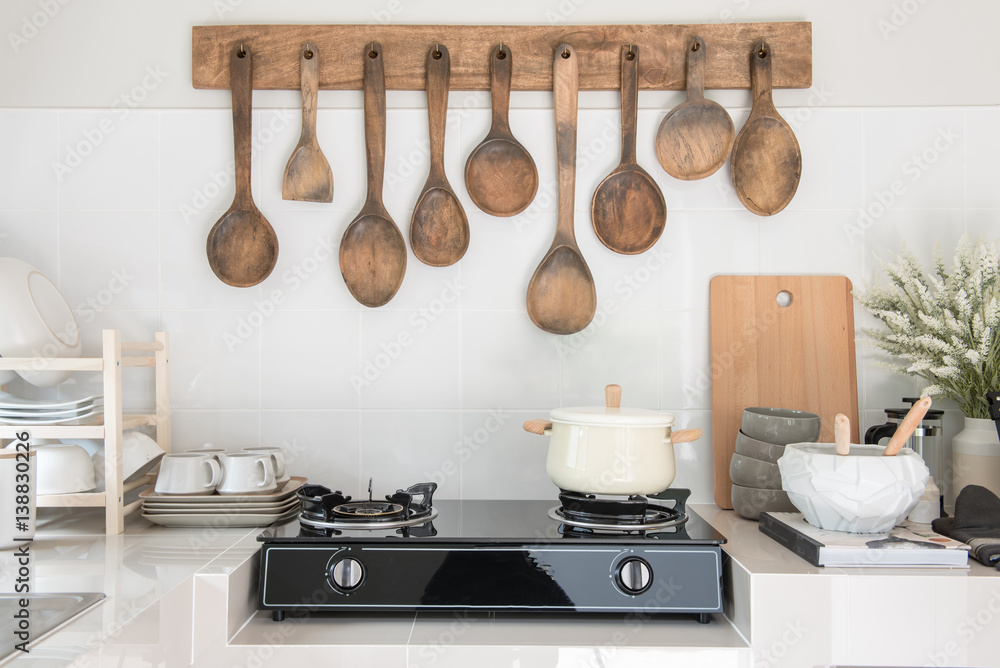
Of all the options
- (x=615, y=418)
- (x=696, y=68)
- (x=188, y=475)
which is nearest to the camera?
(x=615, y=418)

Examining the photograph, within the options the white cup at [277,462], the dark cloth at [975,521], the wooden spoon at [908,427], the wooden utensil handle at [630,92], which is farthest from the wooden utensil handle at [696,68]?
the white cup at [277,462]

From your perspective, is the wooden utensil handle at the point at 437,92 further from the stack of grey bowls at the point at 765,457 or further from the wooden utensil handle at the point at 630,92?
the stack of grey bowls at the point at 765,457

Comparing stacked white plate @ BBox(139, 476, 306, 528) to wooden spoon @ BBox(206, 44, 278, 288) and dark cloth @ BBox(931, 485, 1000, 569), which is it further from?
dark cloth @ BBox(931, 485, 1000, 569)

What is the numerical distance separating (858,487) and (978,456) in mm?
367

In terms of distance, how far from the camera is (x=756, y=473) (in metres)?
1.17

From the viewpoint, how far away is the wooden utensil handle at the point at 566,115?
1326 millimetres

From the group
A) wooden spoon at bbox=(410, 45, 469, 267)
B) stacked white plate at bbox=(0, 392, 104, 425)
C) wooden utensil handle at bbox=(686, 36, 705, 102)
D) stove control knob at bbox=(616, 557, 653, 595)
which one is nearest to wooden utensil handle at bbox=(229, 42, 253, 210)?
wooden spoon at bbox=(410, 45, 469, 267)

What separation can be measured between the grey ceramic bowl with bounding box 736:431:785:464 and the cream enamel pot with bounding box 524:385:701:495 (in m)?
0.19

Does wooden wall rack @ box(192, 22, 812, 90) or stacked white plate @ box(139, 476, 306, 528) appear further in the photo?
wooden wall rack @ box(192, 22, 812, 90)

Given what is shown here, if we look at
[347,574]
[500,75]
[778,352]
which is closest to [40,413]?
[347,574]

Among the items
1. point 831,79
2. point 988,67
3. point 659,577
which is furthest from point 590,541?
point 988,67

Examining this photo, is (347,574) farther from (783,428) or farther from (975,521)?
(975,521)

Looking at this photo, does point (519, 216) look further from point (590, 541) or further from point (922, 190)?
point (922, 190)

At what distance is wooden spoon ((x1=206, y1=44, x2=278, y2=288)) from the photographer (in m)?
1.34
